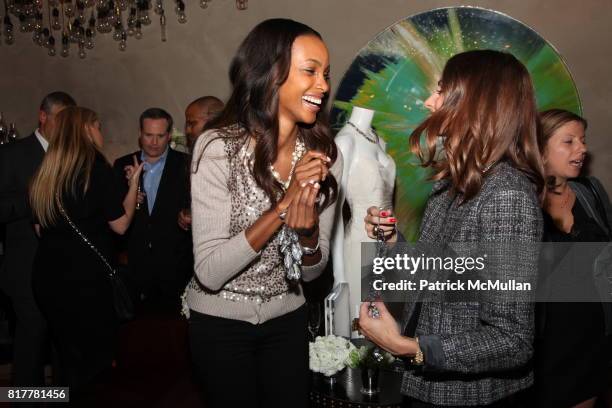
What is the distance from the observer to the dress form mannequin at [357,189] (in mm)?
3740

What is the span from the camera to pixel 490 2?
5035mm

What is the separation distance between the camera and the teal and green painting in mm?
4910

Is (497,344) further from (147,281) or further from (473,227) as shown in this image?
(147,281)

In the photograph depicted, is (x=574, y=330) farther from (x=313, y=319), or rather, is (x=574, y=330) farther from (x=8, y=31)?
(x=8, y=31)

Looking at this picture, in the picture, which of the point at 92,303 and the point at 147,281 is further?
the point at 147,281

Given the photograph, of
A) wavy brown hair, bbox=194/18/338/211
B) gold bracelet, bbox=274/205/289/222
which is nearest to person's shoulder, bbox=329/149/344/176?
wavy brown hair, bbox=194/18/338/211

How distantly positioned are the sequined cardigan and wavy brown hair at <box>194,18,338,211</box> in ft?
0.11

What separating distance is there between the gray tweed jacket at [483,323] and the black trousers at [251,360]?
1.48ft

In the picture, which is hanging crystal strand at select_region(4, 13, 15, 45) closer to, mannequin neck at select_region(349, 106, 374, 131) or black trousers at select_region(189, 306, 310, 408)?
mannequin neck at select_region(349, 106, 374, 131)

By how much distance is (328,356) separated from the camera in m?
2.91

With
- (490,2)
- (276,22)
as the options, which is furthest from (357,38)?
(276,22)

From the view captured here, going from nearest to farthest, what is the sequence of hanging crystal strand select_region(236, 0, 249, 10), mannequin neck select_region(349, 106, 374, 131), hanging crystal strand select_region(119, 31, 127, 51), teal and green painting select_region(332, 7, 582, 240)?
mannequin neck select_region(349, 106, 374, 131), teal and green painting select_region(332, 7, 582, 240), hanging crystal strand select_region(236, 0, 249, 10), hanging crystal strand select_region(119, 31, 127, 51)

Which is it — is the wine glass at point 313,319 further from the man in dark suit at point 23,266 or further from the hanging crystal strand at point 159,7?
the hanging crystal strand at point 159,7

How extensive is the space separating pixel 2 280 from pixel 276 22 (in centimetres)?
267
